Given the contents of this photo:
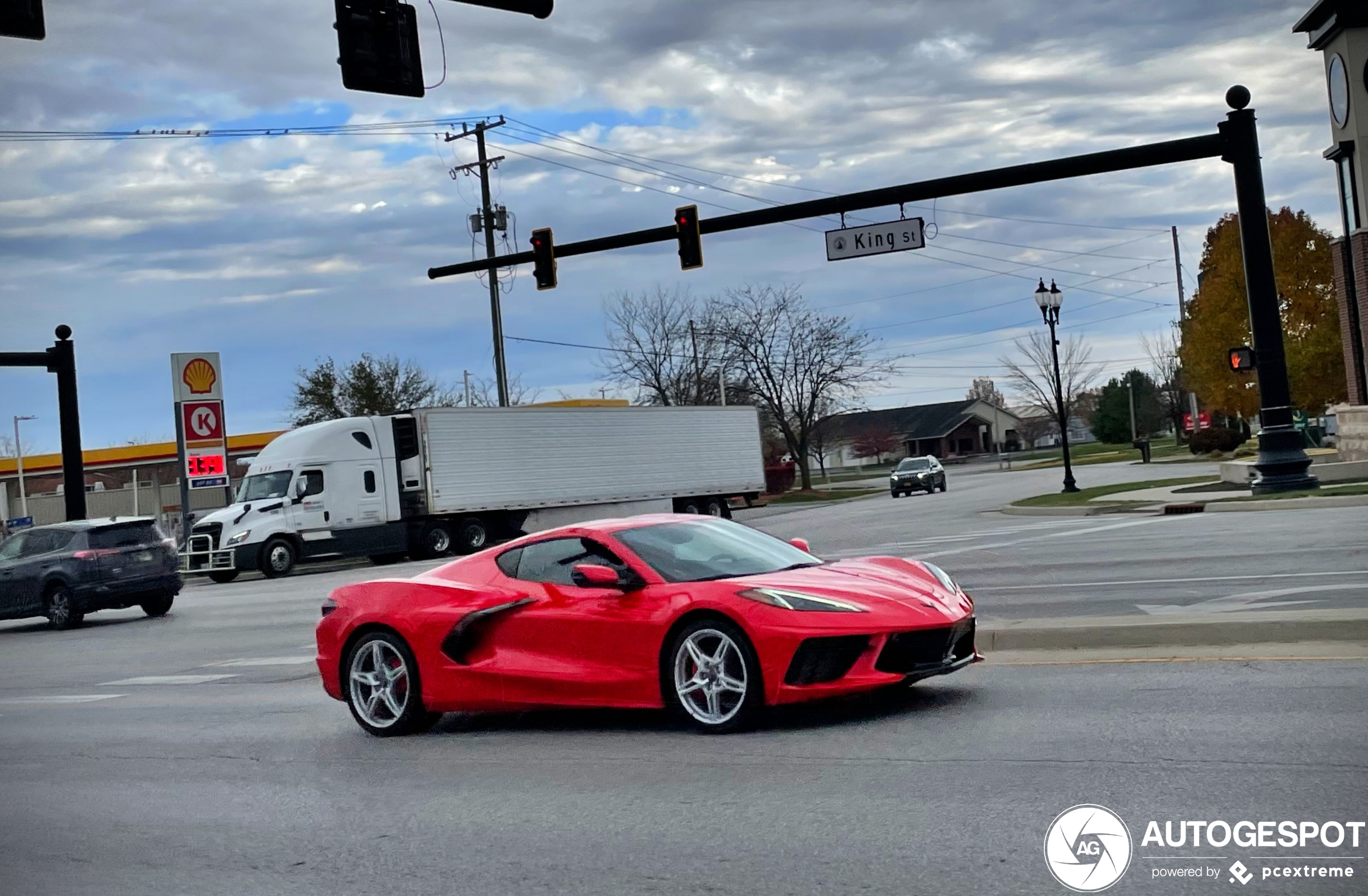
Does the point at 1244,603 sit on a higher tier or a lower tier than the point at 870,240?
lower

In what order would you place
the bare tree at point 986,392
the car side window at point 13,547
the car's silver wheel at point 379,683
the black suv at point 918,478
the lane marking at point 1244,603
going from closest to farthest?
the car's silver wheel at point 379,683 < the lane marking at point 1244,603 < the car side window at point 13,547 < the black suv at point 918,478 < the bare tree at point 986,392

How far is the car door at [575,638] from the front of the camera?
826cm

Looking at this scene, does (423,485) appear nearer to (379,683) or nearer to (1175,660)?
(379,683)

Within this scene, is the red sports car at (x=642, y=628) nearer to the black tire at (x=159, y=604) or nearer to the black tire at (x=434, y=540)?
the black tire at (x=159, y=604)

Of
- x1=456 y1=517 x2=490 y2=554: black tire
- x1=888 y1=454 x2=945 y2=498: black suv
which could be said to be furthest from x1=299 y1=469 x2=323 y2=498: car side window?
x1=888 y1=454 x2=945 y2=498: black suv

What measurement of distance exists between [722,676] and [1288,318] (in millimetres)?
53321

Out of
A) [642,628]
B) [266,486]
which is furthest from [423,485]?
[642,628]

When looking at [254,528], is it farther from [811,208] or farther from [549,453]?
[811,208]

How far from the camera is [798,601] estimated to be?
7.84 m

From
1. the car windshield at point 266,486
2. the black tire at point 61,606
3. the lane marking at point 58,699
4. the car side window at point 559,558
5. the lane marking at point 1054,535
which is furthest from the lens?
the car windshield at point 266,486

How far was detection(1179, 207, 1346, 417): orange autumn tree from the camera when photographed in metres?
54.7

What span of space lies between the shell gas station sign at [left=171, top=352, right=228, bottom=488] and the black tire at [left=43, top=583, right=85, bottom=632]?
55.6 ft

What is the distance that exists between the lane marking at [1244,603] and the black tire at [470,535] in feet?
86.9

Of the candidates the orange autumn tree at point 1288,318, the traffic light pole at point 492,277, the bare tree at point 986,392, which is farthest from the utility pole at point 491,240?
the bare tree at point 986,392
